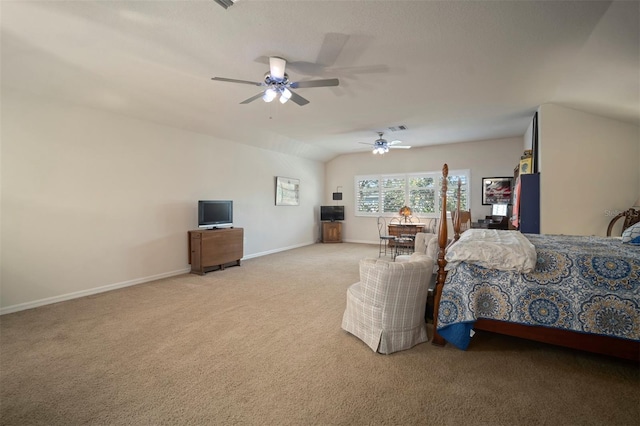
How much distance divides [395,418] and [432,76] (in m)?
3.58

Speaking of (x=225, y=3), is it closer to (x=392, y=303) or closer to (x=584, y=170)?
(x=392, y=303)

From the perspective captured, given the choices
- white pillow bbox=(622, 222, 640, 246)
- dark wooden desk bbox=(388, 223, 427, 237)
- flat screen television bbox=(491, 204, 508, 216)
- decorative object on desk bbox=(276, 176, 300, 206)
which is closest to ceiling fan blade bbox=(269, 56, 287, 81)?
white pillow bbox=(622, 222, 640, 246)

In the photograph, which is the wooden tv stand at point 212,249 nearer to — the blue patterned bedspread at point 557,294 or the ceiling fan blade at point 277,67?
the ceiling fan blade at point 277,67

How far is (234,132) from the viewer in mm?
5922

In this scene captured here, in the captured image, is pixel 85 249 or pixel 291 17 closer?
pixel 291 17

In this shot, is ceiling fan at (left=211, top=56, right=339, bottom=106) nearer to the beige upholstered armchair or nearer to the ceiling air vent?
the ceiling air vent

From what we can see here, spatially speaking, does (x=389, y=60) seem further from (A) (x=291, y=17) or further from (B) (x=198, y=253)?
(B) (x=198, y=253)

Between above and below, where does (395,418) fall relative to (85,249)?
below

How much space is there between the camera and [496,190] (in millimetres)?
7184

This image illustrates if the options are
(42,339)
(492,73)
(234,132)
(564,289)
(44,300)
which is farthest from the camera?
(234,132)

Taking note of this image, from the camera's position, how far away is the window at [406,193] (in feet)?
25.4

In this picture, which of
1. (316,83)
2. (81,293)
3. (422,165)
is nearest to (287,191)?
(422,165)

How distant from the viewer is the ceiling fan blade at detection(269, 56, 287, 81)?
286cm

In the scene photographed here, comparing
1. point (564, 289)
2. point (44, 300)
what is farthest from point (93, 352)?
point (564, 289)
